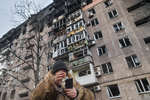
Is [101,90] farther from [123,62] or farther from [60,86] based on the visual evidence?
[60,86]

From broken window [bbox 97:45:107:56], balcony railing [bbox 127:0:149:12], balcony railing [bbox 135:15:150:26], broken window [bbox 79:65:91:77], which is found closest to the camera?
balcony railing [bbox 135:15:150:26]

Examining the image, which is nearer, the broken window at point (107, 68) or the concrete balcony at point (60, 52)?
the broken window at point (107, 68)

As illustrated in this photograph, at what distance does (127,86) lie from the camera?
1142cm

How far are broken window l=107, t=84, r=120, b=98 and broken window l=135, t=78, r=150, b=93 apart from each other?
236 cm

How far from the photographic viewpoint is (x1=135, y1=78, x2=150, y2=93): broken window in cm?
1057

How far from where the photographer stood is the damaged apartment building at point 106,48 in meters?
11.6

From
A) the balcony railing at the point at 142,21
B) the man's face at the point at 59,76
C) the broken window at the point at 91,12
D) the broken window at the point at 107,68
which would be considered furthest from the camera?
the broken window at the point at 91,12

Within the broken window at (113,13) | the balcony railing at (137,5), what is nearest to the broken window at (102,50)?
the broken window at (113,13)

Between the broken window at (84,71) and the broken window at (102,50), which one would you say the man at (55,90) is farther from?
the broken window at (102,50)

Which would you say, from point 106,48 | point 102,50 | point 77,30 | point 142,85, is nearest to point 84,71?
point 102,50

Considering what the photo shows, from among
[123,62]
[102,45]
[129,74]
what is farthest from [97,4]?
[129,74]

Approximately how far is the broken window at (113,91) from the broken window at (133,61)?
342cm

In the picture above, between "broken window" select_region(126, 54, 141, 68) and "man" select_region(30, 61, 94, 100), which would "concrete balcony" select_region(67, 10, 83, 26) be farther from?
"man" select_region(30, 61, 94, 100)

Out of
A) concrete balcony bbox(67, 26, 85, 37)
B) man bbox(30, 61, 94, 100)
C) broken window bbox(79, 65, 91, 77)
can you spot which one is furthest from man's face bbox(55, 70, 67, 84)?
concrete balcony bbox(67, 26, 85, 37)
